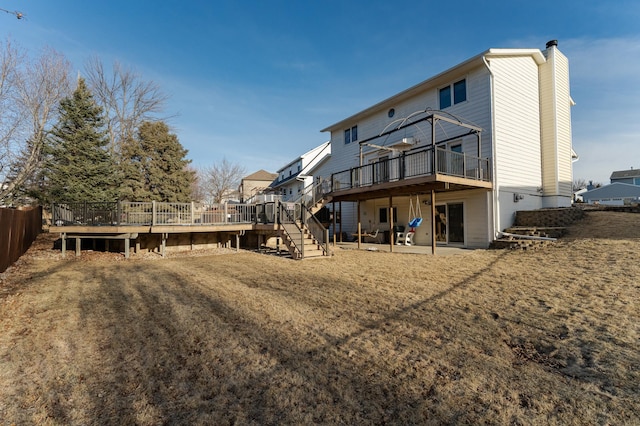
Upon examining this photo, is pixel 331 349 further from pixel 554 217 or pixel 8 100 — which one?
pixel 8 100

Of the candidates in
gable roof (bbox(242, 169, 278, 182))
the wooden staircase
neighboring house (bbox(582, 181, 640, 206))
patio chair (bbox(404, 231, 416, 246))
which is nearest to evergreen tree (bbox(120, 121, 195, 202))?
the wooden staircase

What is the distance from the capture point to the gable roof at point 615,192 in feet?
108

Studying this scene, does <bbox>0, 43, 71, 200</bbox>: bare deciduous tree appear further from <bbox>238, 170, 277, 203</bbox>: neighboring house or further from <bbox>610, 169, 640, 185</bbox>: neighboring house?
<bbox>610, 169, 640, 185</bbox>: neighboring house

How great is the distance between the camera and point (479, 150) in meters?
12.1

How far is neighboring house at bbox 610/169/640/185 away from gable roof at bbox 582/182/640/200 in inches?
497

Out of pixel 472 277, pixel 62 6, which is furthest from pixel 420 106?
pixel 62 6

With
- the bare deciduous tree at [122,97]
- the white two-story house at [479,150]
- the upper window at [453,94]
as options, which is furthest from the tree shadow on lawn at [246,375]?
the bare deciduous tree at [122,97]

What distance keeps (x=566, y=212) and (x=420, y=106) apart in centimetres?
792

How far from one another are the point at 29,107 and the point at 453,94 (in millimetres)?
24084

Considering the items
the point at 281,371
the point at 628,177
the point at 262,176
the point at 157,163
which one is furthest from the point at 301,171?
the point at 628,177

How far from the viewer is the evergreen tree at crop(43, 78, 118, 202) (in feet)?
54.0

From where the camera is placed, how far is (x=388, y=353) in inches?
140

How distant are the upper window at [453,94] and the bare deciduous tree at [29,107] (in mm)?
22466

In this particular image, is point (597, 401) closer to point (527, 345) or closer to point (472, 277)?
point (527, 345)
